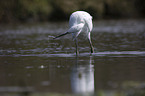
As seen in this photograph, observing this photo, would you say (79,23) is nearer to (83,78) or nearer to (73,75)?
(73,75)

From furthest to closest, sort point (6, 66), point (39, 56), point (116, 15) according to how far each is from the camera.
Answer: point (116, 15) < point (39, 56) < point (6, 66)

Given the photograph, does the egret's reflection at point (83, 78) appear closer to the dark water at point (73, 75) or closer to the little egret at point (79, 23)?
the dark water at point (73, 75)

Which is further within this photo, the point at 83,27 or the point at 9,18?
the point at 9,18

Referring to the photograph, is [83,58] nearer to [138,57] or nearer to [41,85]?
[138,57]

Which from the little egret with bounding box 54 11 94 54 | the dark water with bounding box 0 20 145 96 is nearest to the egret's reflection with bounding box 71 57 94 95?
the dark water with bounding box 0 20 145 96

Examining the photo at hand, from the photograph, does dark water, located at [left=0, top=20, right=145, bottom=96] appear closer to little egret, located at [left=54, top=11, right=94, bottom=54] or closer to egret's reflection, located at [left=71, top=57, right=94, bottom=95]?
egret's reflection, located at [left=71, top=57, right=94, bottom=95]

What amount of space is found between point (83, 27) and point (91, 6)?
41185 mm

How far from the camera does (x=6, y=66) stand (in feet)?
35.8

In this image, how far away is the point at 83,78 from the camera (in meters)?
8.38

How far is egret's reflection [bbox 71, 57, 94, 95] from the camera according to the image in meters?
7.18

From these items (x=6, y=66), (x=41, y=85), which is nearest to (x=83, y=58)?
(x=6, y=66)

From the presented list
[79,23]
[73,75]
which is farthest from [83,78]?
[79,23]

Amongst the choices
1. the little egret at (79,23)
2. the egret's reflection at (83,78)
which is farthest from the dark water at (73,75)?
the little egret at (79,23)

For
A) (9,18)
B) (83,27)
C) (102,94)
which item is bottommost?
(102,94)
